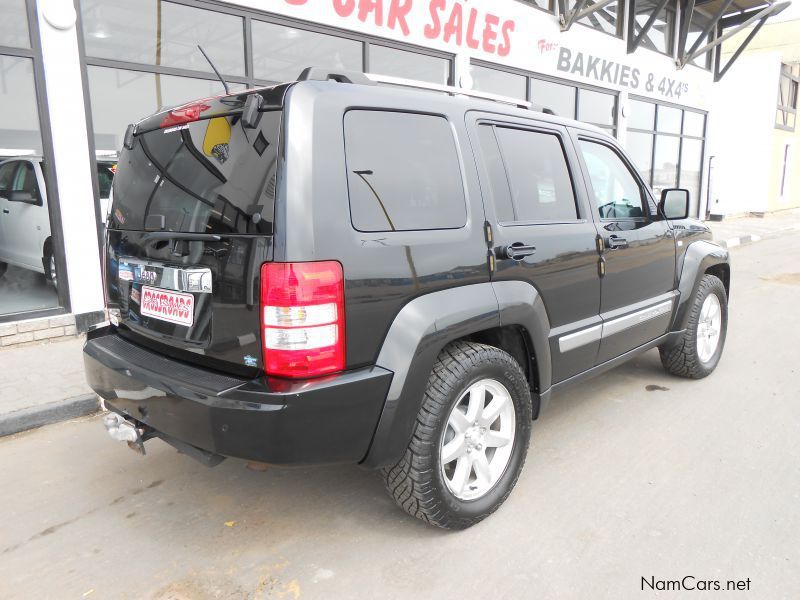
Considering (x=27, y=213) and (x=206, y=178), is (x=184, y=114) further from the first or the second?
(x=27, y=213)

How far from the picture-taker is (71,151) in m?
5.34

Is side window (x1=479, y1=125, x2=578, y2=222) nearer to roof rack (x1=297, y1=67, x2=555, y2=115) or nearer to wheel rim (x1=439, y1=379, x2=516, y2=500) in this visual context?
roof rack (x1=297, y1=67, x2=555, y2=115)

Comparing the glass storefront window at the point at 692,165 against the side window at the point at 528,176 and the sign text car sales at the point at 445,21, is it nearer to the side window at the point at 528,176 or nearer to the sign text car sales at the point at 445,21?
the sign text car sales at the point at 445,21

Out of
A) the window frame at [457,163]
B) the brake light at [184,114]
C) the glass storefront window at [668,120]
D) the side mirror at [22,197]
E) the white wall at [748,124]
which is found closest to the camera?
the window frame at [457,163]

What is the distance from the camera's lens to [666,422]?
3.64m

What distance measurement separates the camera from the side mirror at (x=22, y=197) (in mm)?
5574

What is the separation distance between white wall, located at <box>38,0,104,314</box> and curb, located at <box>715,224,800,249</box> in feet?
39.2

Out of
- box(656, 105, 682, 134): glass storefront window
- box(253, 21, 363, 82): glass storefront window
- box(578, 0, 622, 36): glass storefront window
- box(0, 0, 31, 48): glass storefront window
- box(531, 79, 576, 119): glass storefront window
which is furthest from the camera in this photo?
box(656, 105, 682, 134): glass storefront window

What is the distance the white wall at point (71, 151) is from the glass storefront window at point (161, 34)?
33 centimetres

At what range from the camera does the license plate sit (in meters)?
2.28

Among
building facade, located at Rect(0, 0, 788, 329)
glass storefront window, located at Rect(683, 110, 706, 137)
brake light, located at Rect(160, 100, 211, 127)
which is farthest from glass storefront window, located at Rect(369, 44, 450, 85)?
glass storefront window, located at Rect(683, 110, 706, 137)

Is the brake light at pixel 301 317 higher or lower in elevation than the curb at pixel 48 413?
higher

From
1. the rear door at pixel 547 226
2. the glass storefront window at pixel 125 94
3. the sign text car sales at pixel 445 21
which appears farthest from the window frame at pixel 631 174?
the sign text car sales at pixel 445 21

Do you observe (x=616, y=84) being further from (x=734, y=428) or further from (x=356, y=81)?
(x=356, y=81)
